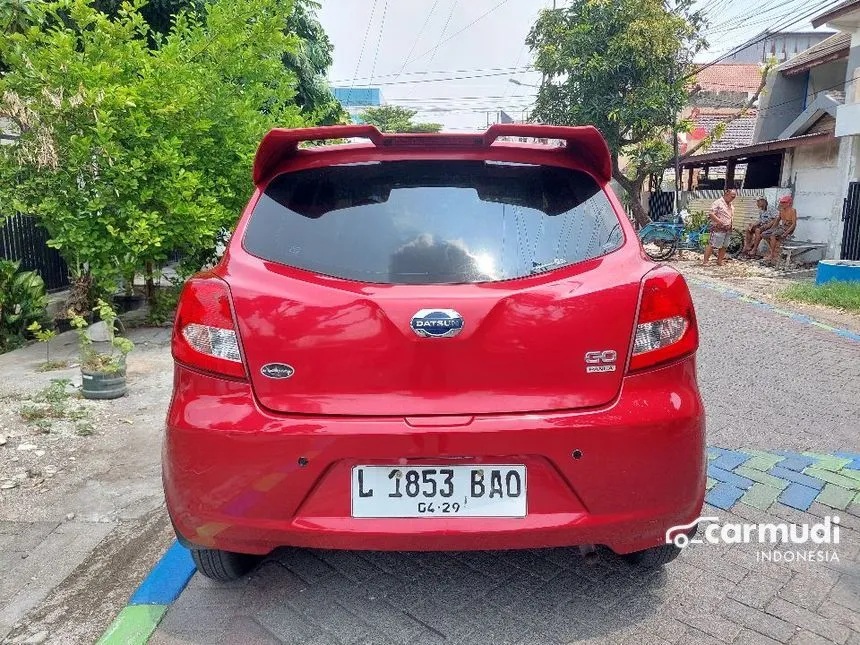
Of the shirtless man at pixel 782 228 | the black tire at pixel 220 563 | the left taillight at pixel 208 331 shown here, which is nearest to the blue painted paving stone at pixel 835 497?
the black tire at pixel 220 563

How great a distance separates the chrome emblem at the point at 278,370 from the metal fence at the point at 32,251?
6732 millimetres

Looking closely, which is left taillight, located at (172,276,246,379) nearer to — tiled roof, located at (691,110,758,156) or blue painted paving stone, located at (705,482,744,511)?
blue painted paving stone, located at (705,482,744,511)

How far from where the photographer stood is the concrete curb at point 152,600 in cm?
227

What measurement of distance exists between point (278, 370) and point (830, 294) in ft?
31.7

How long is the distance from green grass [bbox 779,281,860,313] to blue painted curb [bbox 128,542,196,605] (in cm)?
886

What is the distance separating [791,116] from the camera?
21.8 meters

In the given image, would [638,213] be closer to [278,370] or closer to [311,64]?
[311,64]

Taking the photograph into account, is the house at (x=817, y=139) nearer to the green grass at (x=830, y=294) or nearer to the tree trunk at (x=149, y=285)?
the green grass at (x=830, y=294)

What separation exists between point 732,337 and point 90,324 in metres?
7.01

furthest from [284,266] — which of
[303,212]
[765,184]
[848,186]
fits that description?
[765,184]

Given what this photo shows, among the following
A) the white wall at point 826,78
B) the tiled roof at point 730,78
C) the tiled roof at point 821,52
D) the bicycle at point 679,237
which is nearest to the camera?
the bicycle at point 679,237

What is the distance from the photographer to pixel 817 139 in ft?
50.7

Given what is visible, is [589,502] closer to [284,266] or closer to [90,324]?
[284,266]

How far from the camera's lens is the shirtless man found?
48.4ft
